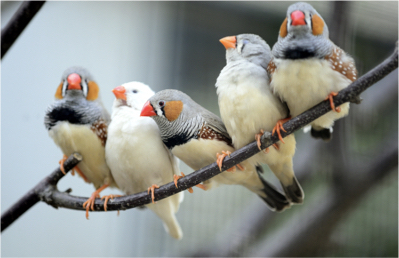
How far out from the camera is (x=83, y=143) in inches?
53.5

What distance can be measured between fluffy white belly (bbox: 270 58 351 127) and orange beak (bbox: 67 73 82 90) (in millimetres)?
725

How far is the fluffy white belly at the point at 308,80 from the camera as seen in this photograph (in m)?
1.00

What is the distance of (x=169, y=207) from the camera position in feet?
5.06

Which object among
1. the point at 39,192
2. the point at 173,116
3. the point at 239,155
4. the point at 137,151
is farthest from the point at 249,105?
the point at 39,192

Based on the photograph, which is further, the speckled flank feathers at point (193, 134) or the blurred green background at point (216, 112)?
the blurred green background at point (216, 112)

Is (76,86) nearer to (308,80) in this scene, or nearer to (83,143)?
(83,143)

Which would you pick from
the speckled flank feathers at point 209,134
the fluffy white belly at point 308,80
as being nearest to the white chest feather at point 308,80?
the fluffy white belly at point 308,80

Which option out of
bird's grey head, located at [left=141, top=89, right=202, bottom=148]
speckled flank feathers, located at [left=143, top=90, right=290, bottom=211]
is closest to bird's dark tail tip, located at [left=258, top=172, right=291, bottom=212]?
speckled flank feathers, located at [left=143, top=90, right=290, bottom=211]

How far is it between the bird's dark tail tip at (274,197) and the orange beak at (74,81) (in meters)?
0.75

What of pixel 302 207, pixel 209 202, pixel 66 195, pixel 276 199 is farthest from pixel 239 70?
pixel 209 202

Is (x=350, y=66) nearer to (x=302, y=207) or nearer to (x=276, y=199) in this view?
(x=276, y=199)

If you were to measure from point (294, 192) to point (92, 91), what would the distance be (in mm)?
845

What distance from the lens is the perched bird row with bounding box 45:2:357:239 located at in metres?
1.01

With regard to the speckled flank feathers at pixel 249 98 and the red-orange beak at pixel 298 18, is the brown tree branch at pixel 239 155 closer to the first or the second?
the speckled flank feathers at pixel 249 98
